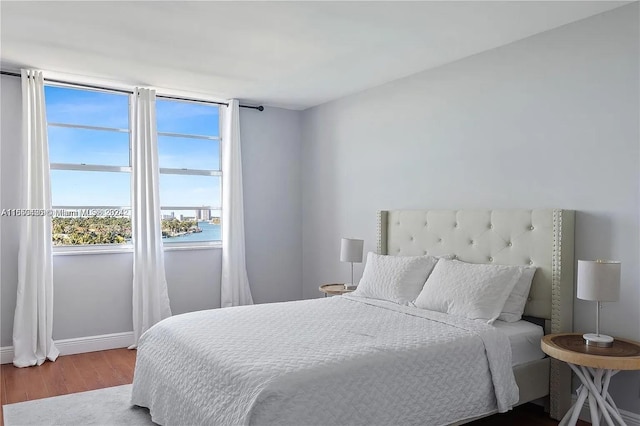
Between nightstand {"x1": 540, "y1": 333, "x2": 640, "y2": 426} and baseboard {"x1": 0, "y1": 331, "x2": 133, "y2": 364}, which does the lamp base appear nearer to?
nightstand {"x1": 540, "y1": 333, "x2": 640, "y2": 426}

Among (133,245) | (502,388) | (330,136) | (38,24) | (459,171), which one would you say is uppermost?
(38,24)

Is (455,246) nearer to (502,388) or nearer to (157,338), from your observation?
(502,388)

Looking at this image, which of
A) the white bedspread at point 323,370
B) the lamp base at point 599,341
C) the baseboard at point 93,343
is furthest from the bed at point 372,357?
the baseboard at point 93,343

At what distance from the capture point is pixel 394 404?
227 centimetres

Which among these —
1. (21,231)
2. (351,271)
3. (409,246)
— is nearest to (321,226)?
(351,271)

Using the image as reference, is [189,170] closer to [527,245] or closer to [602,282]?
[527,245]

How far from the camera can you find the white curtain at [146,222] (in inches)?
182

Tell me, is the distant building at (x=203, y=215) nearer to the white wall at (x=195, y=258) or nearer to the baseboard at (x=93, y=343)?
the white wall at (x=195, y=258)

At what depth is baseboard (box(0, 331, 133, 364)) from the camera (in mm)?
4391

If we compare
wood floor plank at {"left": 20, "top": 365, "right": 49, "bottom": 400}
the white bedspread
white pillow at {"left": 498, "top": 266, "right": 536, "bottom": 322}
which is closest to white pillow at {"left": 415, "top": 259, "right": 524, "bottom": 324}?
white pillow at {"left": 498, "top": 266, "right": 536, "bottom": 322}

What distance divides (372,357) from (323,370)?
278 mm

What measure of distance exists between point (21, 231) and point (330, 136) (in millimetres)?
3055

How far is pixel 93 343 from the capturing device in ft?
14.9

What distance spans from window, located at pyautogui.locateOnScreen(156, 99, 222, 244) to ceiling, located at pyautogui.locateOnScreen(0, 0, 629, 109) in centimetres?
67
